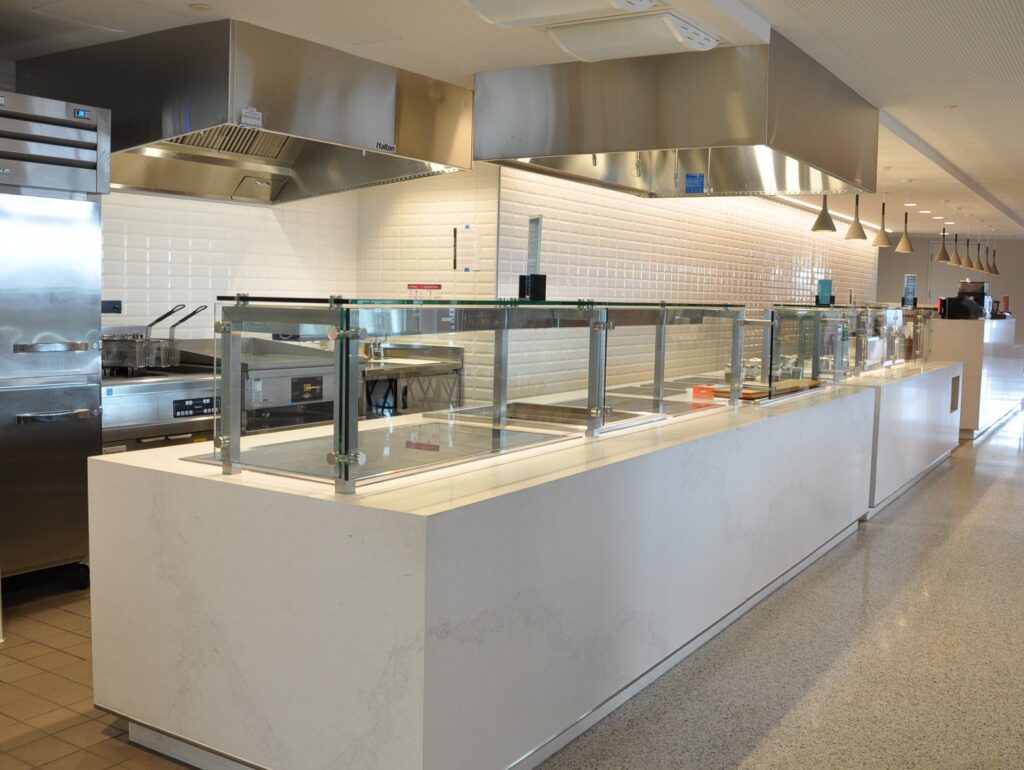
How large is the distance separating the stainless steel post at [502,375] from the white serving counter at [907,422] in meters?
3.66

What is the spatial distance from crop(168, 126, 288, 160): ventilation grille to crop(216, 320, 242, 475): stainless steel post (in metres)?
2.27

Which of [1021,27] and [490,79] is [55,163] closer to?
[490,79]

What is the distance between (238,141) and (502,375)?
3079mm

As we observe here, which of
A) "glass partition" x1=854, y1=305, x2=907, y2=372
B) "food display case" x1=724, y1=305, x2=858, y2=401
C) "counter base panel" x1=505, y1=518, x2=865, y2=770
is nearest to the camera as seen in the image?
"counter base panel" x1=505, y1=518, x2=865, y2=770

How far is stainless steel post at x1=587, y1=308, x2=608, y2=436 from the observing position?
3318mm

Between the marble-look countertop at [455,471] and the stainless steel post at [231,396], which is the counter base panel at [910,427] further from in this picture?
the stainless steel post at [231,396]

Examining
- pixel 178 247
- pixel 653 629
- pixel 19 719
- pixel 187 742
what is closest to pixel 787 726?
pixel 653 629

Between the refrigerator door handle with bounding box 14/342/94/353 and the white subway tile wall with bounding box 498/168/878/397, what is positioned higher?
the white subway tile wall with bounding box 498/168/878/397

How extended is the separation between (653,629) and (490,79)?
11.3ft

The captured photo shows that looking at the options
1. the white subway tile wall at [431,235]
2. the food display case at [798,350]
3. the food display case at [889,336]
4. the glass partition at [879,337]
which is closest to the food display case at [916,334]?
the food display case at [889,336]

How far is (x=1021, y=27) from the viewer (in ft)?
15.3

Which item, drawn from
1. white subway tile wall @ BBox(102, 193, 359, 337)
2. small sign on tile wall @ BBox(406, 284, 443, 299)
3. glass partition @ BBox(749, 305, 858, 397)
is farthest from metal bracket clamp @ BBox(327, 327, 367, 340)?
small sign on tile wall @ BBox(406, 284, 443, 299)

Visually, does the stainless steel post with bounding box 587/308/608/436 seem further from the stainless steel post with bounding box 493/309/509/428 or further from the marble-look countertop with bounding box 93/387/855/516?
the stainless steel post with bounding box 493/309/509/428

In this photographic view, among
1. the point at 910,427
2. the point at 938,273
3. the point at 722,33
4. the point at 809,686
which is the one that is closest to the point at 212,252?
the point at 722,33
